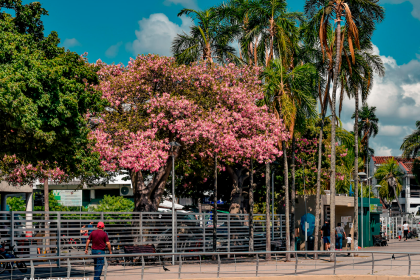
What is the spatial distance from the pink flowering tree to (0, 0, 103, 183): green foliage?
13.5 feet

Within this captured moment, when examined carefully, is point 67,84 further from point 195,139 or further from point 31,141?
point 195,139

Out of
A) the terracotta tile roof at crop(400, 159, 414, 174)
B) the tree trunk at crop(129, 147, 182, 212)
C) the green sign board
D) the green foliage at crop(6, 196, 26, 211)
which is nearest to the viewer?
the tree trunk at crop(129, 147, 182, 212)

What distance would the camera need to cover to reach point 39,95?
45.3 feet

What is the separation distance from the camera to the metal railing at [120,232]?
1912 cm

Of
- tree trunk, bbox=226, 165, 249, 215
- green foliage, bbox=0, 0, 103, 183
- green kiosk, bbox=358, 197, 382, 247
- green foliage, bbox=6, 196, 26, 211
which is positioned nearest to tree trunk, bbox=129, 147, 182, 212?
green foliage, bbox=0, 0, 103, 183

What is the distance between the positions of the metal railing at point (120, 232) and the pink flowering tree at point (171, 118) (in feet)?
5.42

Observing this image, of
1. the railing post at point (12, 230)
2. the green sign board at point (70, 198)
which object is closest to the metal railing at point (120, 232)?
the railing post at point (12, 230)

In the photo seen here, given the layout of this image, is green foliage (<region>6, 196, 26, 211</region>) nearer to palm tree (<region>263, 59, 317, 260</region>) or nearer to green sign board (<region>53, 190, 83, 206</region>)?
green sign board (<region>53, 190, 83, 206</region>)

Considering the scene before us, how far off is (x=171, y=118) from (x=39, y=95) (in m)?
9.29

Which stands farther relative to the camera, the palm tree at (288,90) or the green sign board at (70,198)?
the green sign board at (70,198)

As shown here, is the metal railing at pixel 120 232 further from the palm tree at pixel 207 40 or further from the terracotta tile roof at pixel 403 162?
the terracotta tile roof at pixel 403 162

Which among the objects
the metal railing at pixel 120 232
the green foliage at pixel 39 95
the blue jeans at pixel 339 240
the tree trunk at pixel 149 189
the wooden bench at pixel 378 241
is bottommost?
the wooden bench at pixel 378 241

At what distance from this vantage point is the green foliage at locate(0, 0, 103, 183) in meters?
13.0

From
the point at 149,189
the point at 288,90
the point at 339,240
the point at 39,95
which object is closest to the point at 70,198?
the point at 149,189
